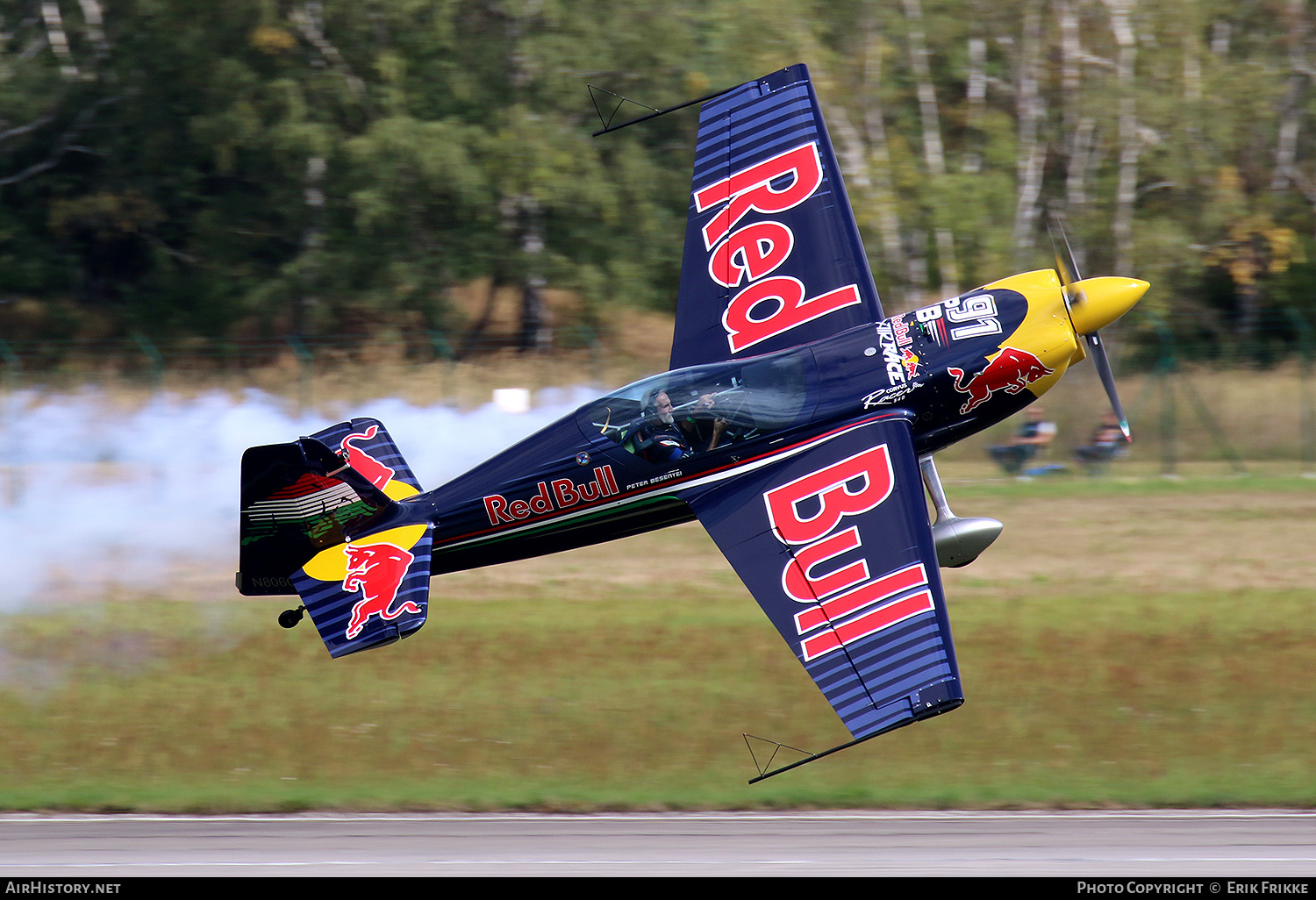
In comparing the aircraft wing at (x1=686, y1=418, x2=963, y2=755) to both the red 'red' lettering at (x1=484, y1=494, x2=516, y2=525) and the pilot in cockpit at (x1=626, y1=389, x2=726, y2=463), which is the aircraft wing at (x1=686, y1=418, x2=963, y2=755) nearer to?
the pilot in cockpit at (x1=626, y1=389, x2=726, y2=463)

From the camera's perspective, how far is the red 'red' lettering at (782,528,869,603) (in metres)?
11.5

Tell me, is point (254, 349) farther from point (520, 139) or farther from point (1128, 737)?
point (1128, 737)

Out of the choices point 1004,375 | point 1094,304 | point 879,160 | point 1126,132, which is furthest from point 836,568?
point 1126,132

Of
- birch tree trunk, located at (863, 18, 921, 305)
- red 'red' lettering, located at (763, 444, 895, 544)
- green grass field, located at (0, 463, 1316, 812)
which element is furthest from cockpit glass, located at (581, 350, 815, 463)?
birch tree trunk, located at (863, 18, 921, 305)

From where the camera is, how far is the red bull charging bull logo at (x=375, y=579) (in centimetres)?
1157

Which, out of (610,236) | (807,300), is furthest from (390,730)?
(610,236)

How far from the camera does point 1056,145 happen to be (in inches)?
1074

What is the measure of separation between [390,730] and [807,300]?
6.50 m

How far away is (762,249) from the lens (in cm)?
1369

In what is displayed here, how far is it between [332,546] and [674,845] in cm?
427

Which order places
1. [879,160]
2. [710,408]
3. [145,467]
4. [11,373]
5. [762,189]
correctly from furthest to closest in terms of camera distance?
1. [879,160]
2. [11,373]
3. [145,467]
4. [762,189]
5. [710,408]

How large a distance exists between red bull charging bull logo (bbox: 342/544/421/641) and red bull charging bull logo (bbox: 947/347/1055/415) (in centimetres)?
549

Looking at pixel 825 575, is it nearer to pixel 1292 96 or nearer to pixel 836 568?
pixel 836 568

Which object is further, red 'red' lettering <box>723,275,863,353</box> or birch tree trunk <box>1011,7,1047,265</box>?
Result: birch tree trunk <box>1011,7,1047,265</box>
